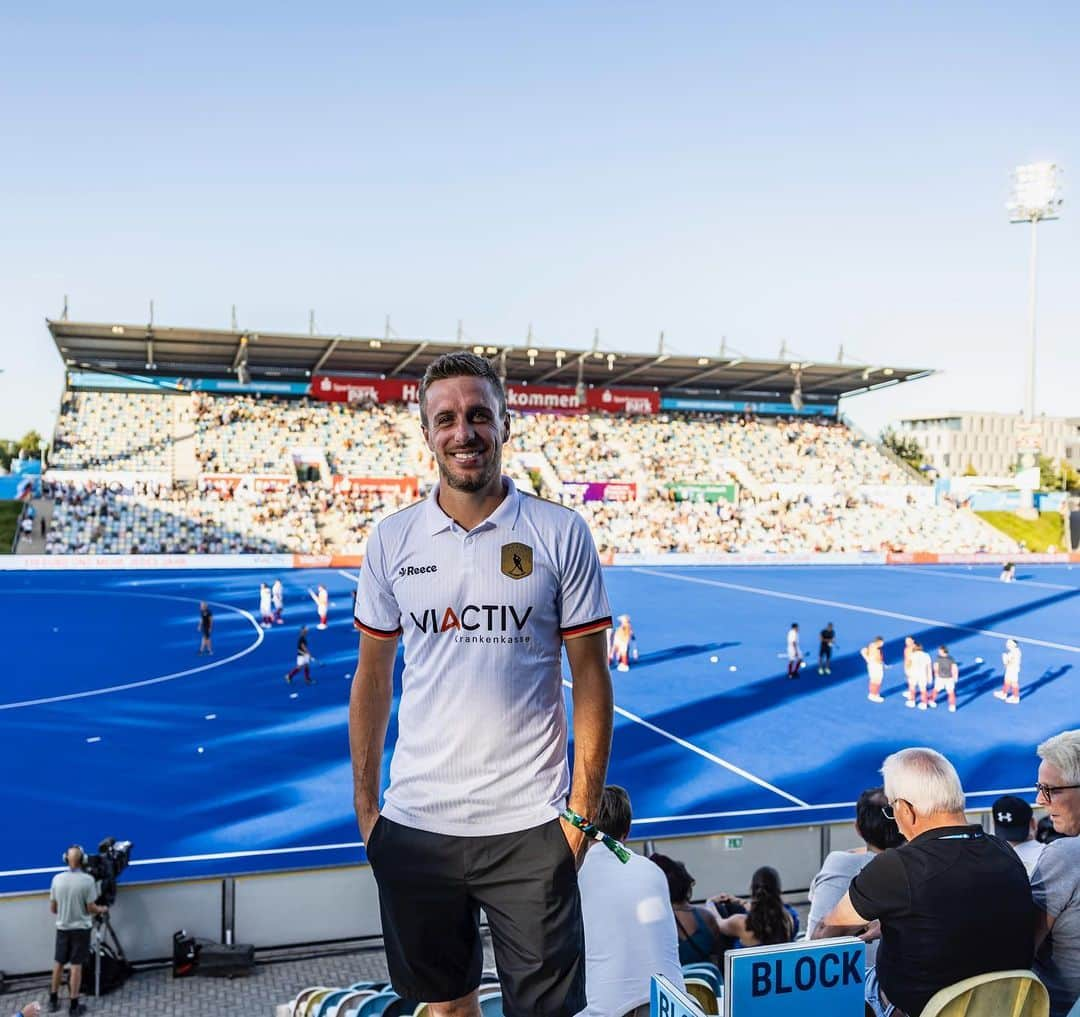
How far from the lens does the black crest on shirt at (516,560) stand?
3207 millimetres

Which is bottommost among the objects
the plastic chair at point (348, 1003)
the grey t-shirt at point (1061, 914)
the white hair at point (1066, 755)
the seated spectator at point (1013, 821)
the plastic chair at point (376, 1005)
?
the plastic chair at point (348, 1003)

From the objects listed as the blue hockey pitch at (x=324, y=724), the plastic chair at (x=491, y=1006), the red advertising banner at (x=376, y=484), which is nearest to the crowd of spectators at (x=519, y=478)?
the red advertising banner at (x=376, y=484)

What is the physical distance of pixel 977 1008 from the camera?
123 inches

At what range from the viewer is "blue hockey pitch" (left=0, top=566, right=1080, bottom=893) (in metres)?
12.7

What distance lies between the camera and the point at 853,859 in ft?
18.6

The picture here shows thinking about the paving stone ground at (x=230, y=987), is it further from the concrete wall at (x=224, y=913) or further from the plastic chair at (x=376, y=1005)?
the plastic chair at (x=376, y=1005)

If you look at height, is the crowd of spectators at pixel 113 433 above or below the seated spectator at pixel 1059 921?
above

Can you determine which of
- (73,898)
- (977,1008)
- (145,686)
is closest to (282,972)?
(73,898)

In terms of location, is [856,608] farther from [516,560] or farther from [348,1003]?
[516,560]

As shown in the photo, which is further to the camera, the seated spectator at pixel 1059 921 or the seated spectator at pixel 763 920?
the seated spectator at pixel 763 920

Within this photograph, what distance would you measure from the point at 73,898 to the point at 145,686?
13.6 m

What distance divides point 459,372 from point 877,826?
3943mm

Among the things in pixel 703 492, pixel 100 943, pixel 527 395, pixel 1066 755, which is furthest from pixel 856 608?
pixel 527 395

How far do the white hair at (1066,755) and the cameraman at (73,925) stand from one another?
7.10 metres
